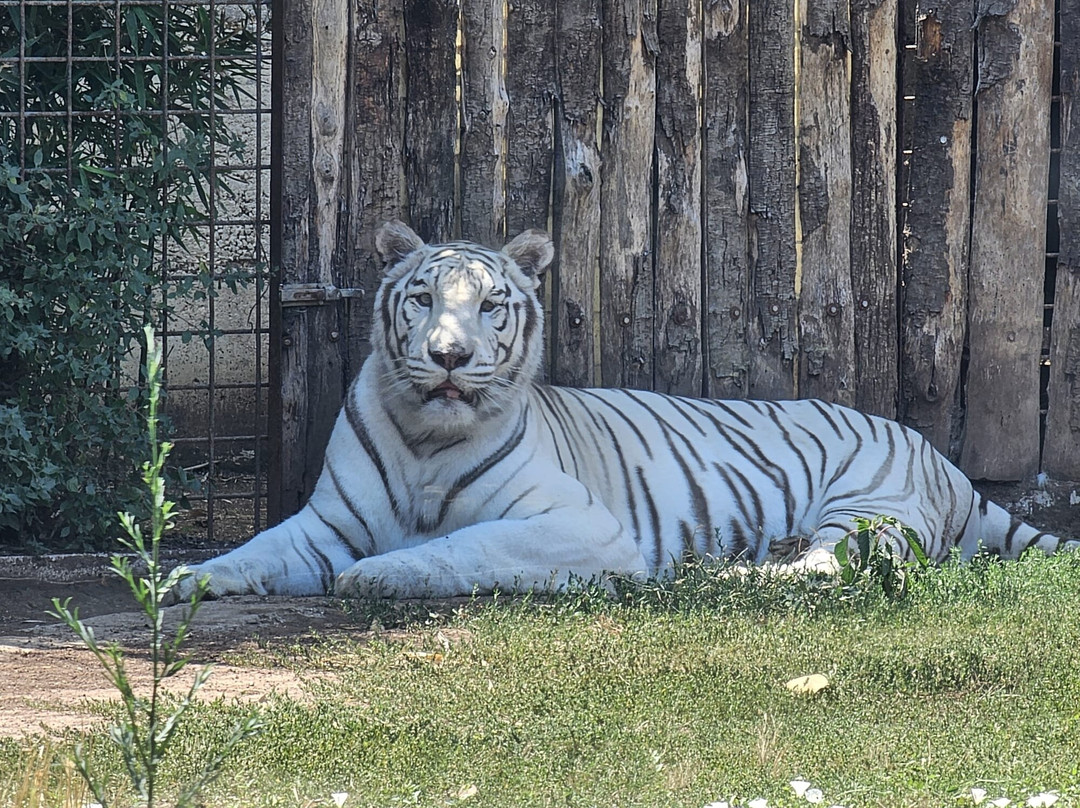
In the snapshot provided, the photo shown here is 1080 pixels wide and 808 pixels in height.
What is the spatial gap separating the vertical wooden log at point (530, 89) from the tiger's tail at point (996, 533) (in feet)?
6.93

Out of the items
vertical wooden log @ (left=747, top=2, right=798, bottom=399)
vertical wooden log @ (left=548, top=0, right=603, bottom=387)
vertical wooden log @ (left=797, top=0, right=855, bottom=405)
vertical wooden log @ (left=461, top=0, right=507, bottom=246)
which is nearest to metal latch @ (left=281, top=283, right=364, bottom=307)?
vertical wooden log @ (left=461, top=0, right=507, bottom=246)

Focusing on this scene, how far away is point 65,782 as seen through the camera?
2.50m

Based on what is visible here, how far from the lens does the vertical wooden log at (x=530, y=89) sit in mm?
5820

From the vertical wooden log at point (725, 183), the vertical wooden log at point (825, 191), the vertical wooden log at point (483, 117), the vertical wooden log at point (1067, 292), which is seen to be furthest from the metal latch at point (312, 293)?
the vertical wooden log at point (1067, 292)

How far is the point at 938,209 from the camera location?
19.7ft

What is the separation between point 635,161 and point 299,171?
128 centimetres

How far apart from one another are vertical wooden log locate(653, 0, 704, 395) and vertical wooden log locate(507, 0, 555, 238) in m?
0.43

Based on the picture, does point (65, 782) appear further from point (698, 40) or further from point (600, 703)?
point (698, 40)

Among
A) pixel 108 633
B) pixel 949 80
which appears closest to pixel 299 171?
pixel 108 633

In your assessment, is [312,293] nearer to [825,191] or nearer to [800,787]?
[825,191]

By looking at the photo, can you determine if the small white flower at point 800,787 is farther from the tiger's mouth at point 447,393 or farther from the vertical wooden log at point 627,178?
the vertical wooden log at point 627,178

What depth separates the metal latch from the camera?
575 centimetres

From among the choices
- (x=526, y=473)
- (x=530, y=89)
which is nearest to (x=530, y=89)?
(x=530, y=89)

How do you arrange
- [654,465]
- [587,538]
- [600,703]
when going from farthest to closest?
[654,465] → [587,538] → [600,703]
